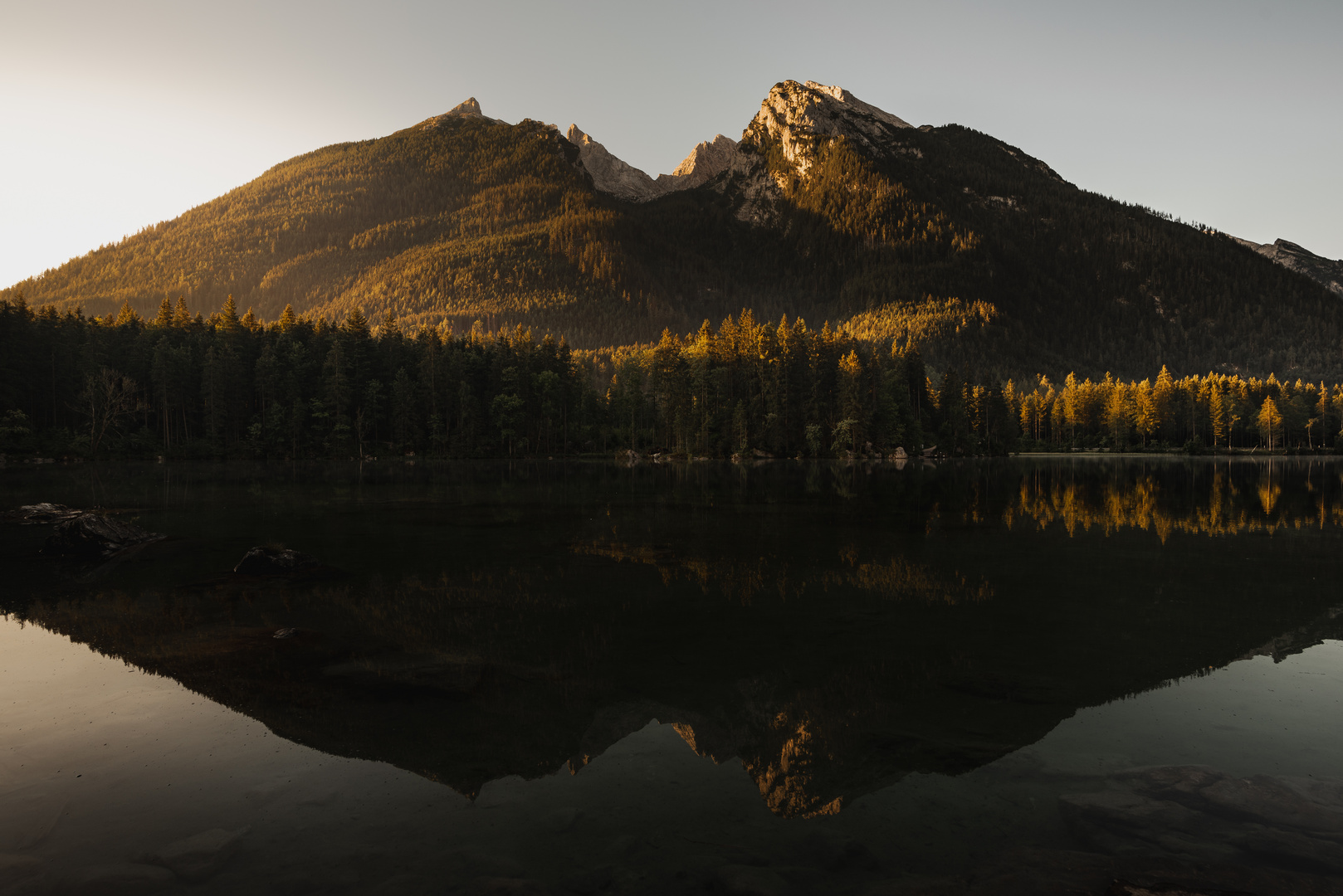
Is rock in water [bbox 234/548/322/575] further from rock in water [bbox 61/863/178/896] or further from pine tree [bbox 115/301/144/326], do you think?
pine tree [bbox 115/301/144/326]

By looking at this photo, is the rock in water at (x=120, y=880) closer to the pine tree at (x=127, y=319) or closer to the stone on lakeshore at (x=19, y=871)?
the stone on lakeshore at (x=19, y=871)

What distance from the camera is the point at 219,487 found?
174ft

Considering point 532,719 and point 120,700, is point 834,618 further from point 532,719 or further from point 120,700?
point 120,700

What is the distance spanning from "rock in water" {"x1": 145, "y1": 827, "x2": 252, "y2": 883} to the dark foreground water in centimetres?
3

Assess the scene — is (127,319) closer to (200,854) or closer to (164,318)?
(164,318)

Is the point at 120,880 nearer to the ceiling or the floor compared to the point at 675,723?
nearer to the ceiling

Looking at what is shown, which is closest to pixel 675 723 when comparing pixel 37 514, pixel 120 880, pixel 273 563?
Answer: pixel 120 880

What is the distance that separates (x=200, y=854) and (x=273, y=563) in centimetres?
1556

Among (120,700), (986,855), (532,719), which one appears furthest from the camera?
(120,700)

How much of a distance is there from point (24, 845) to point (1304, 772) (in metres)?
15.5

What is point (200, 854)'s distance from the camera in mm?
7059

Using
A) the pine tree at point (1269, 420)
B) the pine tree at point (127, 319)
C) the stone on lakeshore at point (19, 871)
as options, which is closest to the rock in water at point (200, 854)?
the stone on lakeshore at point (19, 871)

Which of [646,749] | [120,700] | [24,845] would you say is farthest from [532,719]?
[120,700]

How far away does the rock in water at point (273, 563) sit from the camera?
20547mm
